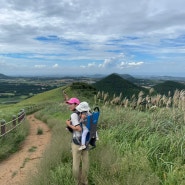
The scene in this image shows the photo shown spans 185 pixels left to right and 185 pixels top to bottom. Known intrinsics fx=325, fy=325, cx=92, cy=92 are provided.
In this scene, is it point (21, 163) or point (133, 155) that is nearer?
point (133, 155)

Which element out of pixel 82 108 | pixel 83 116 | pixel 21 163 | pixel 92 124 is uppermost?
pixel 82 108

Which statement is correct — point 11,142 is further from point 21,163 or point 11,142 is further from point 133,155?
point 133,155

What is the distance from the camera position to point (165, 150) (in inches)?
307

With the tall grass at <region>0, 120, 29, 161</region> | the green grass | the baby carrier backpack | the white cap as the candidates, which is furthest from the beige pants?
the tall grass at <region>0, 120, 29, 161</region>

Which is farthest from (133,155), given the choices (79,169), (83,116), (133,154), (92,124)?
(83,116)

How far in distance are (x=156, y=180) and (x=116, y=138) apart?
3.90 meters

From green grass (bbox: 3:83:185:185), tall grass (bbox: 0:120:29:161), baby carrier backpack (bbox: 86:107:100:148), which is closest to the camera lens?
green grass (bbox: 3:83:185:185)

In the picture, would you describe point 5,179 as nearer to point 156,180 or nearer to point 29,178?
point 29,178

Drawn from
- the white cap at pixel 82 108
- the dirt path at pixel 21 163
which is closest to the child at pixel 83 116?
the white cap at pixel 82 108

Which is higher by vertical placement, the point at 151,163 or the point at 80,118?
the point at 80,118

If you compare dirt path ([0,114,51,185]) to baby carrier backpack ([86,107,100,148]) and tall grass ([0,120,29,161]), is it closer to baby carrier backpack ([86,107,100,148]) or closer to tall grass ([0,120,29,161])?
tall grass ([0,120,29,161])

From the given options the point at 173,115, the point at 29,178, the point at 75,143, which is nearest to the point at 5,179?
the point at 29,178

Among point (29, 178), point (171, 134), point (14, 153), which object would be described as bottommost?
point (14, 153)

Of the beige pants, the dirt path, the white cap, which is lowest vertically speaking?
the dirt path
